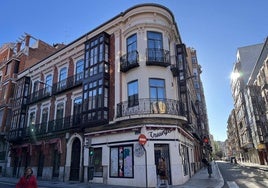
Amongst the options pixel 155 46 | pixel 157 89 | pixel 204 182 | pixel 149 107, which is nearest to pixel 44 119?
pixel 149 107

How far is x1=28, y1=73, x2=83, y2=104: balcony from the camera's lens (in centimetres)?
1973

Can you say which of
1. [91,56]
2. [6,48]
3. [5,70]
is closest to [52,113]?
[91,56]

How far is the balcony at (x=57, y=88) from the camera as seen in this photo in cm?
1973

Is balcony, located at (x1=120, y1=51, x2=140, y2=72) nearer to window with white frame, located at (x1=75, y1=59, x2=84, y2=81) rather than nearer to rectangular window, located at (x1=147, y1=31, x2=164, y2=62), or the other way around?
rectangular window, located at (x1=147, y1=31, x2=164, y2=62)

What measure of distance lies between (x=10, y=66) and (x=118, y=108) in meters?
22.4

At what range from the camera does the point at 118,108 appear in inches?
611

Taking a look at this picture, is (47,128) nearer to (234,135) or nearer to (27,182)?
(27,182)

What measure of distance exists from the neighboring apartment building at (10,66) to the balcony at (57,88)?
5.62 meters

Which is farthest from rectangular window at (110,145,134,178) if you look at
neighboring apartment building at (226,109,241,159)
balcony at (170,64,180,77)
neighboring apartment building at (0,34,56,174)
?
neighboring apartment building at (226,109,241,159)

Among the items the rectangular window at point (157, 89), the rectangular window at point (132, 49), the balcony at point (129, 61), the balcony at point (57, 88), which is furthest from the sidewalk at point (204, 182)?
the balcony at point (57, 88)

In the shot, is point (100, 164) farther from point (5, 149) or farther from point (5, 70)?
point (5, 70)

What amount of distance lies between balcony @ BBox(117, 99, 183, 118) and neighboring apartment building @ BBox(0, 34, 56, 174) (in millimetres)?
18545

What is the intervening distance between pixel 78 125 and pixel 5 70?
20420 millimetres

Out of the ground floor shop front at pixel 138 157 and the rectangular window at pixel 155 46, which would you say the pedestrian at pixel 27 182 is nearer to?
the ground floor shop front at pixel 138 157
